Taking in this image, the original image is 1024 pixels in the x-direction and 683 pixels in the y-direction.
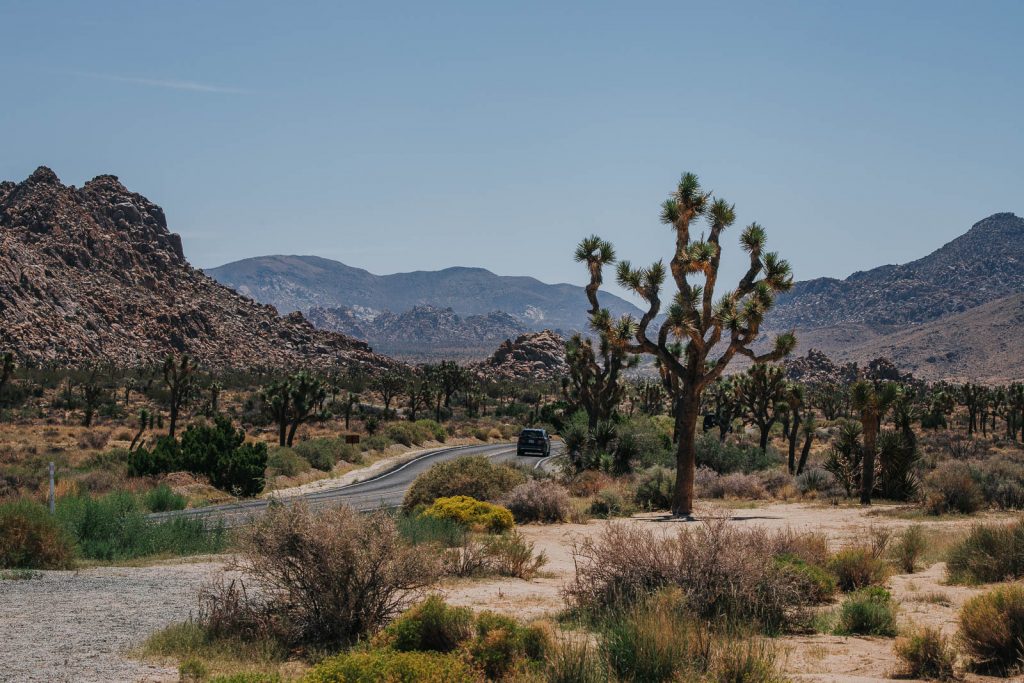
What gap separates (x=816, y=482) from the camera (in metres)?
31.5

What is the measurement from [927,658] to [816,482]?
23.8m

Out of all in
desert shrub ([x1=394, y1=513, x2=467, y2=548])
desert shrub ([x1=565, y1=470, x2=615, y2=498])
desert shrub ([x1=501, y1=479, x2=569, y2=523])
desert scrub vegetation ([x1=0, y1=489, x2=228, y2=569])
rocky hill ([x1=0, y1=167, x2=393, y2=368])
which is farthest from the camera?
rocky hill ([x1=0, y1=167, x2=393, y2=368])

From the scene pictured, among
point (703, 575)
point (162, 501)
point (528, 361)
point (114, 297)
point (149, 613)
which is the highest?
point (114, 297)

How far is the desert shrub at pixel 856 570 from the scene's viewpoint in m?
13.6

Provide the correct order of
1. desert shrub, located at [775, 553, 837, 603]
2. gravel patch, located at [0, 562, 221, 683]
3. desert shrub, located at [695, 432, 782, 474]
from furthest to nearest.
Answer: desert shrub, located at [695, 432, 782, 474]
desert shrub, located at [775, 553, 837, 603]
gravel patch, located at [0, 562, 221, 683]

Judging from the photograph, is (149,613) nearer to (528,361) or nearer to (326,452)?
(326,452)

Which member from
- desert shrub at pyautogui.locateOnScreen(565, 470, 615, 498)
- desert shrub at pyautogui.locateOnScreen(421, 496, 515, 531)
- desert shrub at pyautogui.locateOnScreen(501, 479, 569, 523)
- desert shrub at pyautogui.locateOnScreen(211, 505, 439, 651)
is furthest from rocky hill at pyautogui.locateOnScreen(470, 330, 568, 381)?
desert shrub at pyautogui.locateOnScreen(211, 505, 439, 651)

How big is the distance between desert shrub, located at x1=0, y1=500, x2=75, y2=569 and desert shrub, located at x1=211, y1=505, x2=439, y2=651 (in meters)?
5.76

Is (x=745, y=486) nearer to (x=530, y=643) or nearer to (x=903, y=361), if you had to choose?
(x=530, y=643)

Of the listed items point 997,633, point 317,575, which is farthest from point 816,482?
point 317,575

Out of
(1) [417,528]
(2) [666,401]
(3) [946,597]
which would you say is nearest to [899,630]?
(3) [946,597]

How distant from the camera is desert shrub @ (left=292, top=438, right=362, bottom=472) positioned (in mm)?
47188

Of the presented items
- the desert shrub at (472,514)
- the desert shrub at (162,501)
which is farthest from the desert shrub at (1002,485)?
the desert shrub at (162,501)

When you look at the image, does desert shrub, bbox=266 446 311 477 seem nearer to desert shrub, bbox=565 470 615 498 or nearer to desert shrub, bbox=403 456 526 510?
desert shrub, bbox=565 470 615 498
